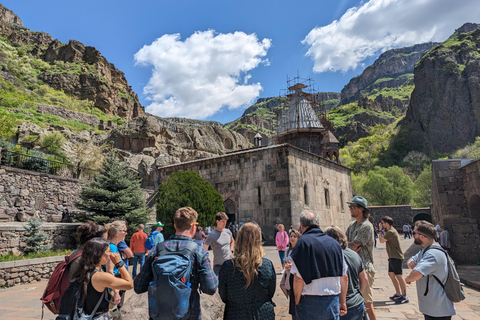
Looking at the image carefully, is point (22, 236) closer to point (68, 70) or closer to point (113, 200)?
point (113, 200)

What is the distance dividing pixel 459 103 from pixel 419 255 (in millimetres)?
59558

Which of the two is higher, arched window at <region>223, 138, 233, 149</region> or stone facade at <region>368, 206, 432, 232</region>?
arched window at <region>223, 138, 233, 149</region>

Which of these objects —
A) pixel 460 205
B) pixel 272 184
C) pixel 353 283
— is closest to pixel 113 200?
pixel 272 184

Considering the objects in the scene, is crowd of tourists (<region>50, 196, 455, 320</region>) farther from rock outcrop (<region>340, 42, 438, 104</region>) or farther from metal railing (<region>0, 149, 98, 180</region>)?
rock outcrop (<region>340, 42, 438, 104</region>)

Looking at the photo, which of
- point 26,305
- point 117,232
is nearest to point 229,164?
point 26,305

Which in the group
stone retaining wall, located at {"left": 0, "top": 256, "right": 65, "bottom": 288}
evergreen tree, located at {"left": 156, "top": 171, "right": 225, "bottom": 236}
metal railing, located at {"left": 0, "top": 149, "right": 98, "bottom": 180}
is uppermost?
metal railing, located at {"left": 0, "top": 149, "right": 98, "bottom": 180}

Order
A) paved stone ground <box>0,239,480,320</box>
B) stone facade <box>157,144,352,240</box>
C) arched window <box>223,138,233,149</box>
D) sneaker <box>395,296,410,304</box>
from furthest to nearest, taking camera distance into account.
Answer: arched window <box>223,138,233,149</box> < stone facade <box>157,144,352,240</box> < sneaker <box>395,296,410,304</box> < paved stone ground <box>0,239,480,320</box>

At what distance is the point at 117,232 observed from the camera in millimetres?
4125

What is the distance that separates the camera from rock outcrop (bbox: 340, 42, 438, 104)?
5769 inches

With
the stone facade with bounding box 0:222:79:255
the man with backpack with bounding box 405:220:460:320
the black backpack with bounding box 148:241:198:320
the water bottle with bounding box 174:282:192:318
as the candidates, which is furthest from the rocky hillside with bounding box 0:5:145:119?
the man with backpack with bounding box 405:220:460:320

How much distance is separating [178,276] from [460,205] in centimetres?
1132

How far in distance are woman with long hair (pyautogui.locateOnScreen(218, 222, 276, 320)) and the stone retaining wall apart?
804 cm

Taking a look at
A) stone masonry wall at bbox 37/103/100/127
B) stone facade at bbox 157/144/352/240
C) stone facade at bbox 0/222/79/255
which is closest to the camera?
stone facade at bbox 0/222/79/255

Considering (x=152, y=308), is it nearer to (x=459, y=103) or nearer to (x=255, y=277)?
(x=255, y=277)
